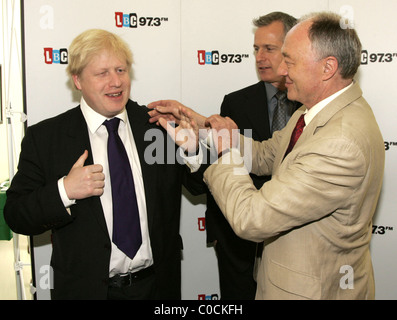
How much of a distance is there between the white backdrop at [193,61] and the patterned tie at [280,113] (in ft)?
1.78

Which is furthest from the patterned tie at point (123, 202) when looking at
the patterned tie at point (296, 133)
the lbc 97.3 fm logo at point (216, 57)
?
the lbc 97.3 fm logo at point (216, 57)

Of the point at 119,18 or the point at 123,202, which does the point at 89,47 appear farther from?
the point at 119,18

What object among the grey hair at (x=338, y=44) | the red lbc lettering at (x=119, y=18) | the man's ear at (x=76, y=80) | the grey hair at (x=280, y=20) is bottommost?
the man's ear at (x=76, y=80)

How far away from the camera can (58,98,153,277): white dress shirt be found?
1771mm

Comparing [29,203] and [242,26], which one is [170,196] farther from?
[242,26]

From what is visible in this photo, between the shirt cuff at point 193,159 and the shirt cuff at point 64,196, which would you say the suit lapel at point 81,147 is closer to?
the shirt cuff at point 64,196

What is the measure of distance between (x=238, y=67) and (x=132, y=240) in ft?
5.64

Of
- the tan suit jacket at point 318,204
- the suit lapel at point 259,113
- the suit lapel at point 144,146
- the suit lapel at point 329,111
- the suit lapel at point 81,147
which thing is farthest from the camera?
the suit lapel at point 259,113

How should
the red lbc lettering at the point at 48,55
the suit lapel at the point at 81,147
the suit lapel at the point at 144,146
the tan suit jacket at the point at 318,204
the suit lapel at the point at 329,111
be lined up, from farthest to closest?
the red lbc lettering at the point at 48,55 → the suit lapel at the point at 144,146 → the suit lapel at the point at 81,147 → the suit lapel at the point at 329,111 → the tan suit jacket at the point at 318,204

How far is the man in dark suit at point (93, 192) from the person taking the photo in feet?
5.53

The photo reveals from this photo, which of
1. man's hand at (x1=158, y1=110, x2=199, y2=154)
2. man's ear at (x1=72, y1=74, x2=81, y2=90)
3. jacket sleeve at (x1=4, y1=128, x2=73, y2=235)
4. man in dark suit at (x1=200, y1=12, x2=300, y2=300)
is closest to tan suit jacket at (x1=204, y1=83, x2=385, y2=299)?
man's hand at (x1=158, y1=110, x2=199, y2=154)

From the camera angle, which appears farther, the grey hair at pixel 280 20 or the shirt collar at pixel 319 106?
the grey hair at pixel 280 20

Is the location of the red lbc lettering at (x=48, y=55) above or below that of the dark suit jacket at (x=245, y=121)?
above

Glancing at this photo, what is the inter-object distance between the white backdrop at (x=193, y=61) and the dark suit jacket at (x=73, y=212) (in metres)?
1.05
